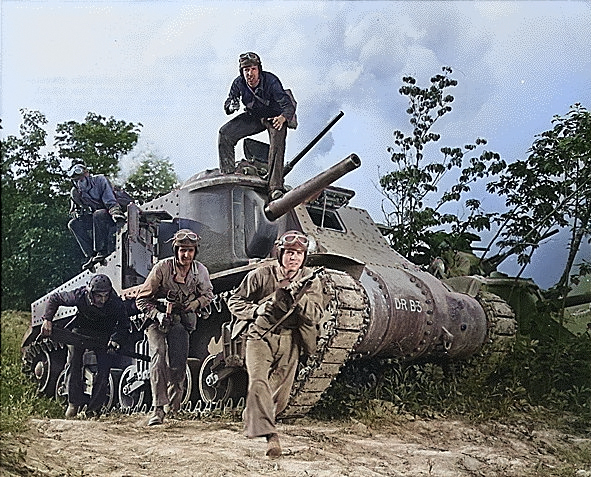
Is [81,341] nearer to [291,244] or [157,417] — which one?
[157,417]

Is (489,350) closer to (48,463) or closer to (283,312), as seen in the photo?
(283,312)

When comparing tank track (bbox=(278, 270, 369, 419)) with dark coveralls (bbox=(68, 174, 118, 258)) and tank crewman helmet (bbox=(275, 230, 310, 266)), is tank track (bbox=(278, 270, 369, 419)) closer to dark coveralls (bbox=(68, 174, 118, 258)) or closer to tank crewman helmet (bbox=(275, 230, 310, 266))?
tank crewman helmet (bbox=(275, 230, 310, 266))

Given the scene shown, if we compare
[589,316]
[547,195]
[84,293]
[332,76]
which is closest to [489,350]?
[589,316]

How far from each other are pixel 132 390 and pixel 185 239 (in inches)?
34.2

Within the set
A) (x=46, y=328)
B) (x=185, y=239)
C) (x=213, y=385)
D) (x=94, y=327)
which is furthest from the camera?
(x=213, y=385)

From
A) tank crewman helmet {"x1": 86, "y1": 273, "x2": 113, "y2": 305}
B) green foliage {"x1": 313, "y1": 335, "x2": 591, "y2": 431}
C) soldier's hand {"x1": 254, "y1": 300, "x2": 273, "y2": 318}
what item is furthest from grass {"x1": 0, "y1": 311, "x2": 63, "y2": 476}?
green foliage {"x1": 313, "y1": 335, "x2": 591, "y2": 431}

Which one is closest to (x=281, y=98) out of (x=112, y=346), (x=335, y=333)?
(x=335, y=333)

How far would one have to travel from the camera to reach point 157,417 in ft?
15.6

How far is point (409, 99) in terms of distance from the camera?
507 centimetres

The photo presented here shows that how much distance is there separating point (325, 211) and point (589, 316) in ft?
5.87

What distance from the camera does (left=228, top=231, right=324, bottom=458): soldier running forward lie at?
4.23 m

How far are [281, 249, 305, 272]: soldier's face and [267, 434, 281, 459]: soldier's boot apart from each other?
81cm

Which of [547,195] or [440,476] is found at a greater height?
[547,195]

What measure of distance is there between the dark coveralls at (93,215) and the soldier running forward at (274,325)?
2.95ft
